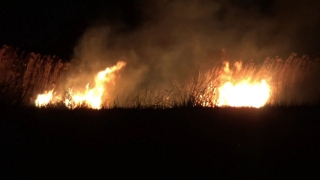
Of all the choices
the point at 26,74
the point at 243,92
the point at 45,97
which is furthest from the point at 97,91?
the point at 243,92

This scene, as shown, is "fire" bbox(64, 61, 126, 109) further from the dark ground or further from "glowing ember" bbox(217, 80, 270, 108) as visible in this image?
the dark ground

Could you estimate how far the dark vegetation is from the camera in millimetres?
5246

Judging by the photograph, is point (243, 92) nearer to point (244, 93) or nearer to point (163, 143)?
point (244, 93)

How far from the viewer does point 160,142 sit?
575 centimetres

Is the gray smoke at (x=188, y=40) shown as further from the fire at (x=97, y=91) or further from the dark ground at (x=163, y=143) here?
the dark ground at (x=163, y=143)

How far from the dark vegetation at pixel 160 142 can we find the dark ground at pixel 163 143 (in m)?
0.01

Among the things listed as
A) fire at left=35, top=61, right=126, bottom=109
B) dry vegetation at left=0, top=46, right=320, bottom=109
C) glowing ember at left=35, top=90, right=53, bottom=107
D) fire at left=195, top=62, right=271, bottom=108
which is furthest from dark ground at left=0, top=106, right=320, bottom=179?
fire at left=35, top=61, right=126, bottom=109

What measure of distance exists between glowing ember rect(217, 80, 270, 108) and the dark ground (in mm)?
2799

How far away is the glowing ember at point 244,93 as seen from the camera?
964 cm

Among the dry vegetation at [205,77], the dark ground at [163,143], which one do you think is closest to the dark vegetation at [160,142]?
the dark ground at [163,143]

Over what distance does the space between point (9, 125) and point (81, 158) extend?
4.91ft

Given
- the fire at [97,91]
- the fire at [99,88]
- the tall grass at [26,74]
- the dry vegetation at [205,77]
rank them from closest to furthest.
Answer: the tall grass at [26,74] < the dry vegetation at [205,77] < the fire at [97,91] < the fire at [99,88]

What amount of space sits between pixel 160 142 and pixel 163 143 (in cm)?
4

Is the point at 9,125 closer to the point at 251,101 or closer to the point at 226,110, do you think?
the point at 226,110
